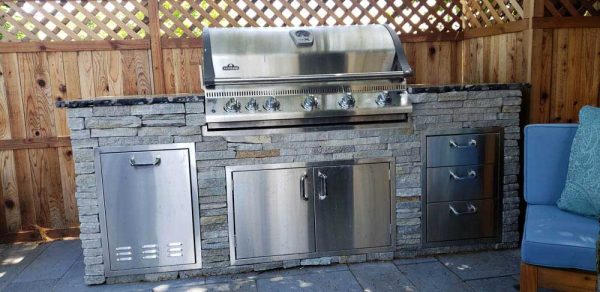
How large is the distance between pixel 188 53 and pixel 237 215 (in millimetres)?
1336

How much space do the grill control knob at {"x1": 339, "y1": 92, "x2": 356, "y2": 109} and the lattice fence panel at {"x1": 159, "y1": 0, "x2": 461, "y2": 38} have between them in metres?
1.11

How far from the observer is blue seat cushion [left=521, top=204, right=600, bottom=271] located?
73.9 inches

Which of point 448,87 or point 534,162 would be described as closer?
point 534,162

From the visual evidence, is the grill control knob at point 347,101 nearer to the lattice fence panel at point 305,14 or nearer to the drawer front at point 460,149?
the drawer front at point 460,149

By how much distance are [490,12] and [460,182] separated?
1.31 m

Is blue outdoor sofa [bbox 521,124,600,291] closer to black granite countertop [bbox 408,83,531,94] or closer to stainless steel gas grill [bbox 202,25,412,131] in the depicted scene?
black granite countertop [bbox 408,83,531,94]

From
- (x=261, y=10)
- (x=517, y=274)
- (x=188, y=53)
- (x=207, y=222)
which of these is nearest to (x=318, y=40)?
(x=261, y=10)

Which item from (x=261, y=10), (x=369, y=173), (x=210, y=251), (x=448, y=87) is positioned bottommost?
(x=210, y=251)

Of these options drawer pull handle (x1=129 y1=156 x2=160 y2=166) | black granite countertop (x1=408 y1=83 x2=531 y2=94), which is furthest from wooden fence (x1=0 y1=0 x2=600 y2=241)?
drawer pull handle (x1=129 y1=156 x2=160 y2=166)

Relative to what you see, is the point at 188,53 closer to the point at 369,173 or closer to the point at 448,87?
the point at 369,173

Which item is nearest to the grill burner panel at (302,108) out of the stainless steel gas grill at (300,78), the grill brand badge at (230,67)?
the stainless steel gas grill at (300,78)

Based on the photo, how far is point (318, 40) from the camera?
2930 mm

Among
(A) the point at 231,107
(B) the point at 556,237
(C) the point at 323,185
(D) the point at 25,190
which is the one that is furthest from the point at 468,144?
(D) the point at 25,190

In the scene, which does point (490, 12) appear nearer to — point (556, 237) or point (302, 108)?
point (302, 108)
